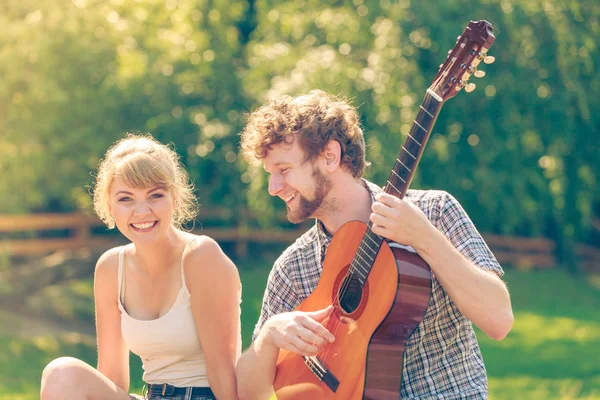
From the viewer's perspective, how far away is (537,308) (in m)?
11.4

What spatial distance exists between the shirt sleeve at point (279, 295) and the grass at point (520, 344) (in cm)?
379

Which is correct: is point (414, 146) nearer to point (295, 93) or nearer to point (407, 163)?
point (407, 163)

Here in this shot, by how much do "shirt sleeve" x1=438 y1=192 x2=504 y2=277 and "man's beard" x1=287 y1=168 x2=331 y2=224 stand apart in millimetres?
429

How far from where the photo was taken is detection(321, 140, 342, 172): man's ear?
9.86 feet

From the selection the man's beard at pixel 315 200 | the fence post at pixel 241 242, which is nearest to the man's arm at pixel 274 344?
the man's beard at pixel 315 200

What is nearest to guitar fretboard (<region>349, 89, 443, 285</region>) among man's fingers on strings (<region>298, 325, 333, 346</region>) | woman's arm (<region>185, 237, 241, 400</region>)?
man's fingers on strings (<region>298, 325, 333, 346</region>)

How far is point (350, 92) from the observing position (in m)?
9.16

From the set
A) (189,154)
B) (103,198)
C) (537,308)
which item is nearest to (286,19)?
(189,154)

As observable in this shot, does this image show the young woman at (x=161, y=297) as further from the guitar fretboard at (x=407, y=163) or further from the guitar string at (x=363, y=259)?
the guitar fretboard at (x=407, y=163)

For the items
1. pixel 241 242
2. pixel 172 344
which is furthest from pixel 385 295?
pixel 241 242

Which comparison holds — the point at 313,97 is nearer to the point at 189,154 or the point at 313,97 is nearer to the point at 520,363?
the point at 520,363

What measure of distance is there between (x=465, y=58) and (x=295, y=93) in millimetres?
6589

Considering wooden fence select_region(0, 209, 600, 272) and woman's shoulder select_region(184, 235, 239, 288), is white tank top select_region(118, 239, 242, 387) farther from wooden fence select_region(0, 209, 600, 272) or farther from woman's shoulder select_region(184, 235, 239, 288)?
wooden fence select_region(0, 209, 600, 272)

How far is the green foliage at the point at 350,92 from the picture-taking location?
9.09m
